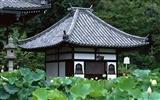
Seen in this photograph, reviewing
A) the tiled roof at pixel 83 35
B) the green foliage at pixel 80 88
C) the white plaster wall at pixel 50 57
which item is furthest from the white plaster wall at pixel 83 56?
the green foliage at pixel 80 88

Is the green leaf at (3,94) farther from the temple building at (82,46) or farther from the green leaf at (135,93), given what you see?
the temple building at (82,46)

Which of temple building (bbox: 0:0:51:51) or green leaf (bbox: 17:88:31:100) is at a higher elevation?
temple building (bbox: 0:0:51:51)

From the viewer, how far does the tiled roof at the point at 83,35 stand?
1404 centimetres

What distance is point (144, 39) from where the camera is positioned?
1559 centimetres

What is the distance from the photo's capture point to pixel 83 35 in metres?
14.3

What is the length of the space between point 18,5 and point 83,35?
→ 6048 millimetres

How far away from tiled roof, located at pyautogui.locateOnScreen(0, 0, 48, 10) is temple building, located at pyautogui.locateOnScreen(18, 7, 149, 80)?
390cm

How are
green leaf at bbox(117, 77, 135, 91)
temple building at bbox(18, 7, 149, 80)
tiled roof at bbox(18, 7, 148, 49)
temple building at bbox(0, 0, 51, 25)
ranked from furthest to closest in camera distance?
1. tiled roof at bbox(18, 7, 148, 49)
2. temple building at bbox(18, 7, 149, 80)
3. temple building at bbox(0, 0, 51, 25)
4. green leaf at bbox(117, 77, 135, 91)

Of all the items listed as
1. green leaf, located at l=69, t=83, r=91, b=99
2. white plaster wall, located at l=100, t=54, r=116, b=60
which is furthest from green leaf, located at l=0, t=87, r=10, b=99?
white plaster wall, located at l=100, t=54, r=116, b=60

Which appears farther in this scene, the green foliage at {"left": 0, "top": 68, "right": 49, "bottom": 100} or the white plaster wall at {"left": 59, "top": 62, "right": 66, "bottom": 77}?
the white plaster wall at {"left": 59, "top": 62, "right": 66, "bottom": 77}

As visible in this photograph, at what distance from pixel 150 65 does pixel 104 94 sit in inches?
815

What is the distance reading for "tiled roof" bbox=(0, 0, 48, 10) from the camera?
318 inches

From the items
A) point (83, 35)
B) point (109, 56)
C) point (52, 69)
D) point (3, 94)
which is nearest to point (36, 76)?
point (3, 94)

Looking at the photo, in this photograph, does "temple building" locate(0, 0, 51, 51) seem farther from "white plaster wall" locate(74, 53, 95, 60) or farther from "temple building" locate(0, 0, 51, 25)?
"white plaster wall" locate(74, 53, 95, 60)
